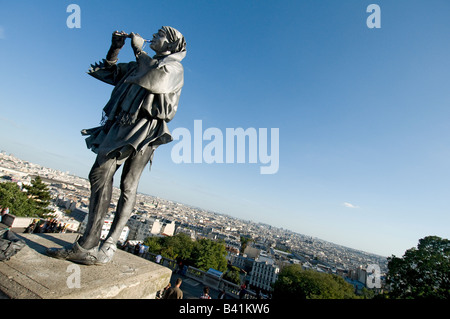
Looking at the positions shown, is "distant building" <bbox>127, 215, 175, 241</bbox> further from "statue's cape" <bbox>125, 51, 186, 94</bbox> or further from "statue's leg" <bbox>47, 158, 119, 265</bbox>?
"statue's cape" <bbox>125, 51, 186, 94</bbox>

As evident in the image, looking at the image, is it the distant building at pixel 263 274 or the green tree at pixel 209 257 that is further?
the distant building at pixel 263 274

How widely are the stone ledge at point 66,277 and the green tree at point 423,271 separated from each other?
19.8m

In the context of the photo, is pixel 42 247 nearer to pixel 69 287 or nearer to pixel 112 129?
pixel 69 287

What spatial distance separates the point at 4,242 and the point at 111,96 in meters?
1.78

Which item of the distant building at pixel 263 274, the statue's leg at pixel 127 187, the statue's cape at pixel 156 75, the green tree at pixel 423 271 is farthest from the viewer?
the distant building at pixel 263 274

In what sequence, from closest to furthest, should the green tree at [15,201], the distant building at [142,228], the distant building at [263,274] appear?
the green tree at [15,201] < the distant building at [263,274] < the distant building at [142,228]

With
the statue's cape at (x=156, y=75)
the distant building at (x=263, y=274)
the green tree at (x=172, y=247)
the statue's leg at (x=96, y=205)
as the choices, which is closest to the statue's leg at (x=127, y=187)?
the statue's leg at (x=96, y=205)

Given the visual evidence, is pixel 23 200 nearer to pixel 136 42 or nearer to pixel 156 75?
pixel 136 42

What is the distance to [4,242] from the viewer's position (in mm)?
1727

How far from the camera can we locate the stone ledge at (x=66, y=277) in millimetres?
1450

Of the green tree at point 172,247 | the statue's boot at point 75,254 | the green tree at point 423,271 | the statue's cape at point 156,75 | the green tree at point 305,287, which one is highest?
the statue's cape at point 156,75

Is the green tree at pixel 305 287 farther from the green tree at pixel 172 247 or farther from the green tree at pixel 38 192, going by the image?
the green tree at pixel 38 192

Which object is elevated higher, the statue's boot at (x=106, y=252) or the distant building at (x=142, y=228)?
the statue's boot at (x=106, y=252)

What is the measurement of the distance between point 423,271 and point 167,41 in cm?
2361
